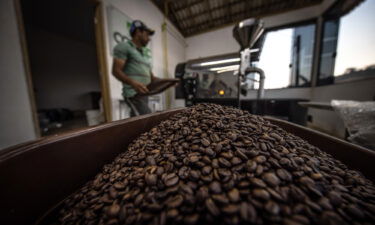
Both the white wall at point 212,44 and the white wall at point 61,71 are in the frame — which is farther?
the white wall at point 61,71

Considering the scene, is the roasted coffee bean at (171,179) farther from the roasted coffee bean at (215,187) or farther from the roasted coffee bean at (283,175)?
the roasted coffee bean at (283,175)

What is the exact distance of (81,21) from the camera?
3189mm

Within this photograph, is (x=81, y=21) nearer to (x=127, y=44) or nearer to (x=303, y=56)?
(x=127, y=44)

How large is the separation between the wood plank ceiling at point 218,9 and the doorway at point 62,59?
5.86ft

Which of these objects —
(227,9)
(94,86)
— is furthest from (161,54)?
(94,86)

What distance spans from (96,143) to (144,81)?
38.3 inches

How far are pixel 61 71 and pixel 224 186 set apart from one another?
249 inches

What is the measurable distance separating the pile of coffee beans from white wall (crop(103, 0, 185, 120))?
163 centimetres

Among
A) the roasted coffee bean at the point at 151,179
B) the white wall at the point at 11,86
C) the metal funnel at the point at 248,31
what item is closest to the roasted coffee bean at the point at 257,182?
the roasted coffee bean at the point at 151,179

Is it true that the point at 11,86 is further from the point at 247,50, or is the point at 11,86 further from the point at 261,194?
the point at 247,50

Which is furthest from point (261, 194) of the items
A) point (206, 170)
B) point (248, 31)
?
point (248, 31)

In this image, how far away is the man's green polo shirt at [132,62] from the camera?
113cm

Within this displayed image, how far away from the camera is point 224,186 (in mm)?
318

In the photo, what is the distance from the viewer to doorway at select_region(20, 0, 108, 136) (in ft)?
9.39
